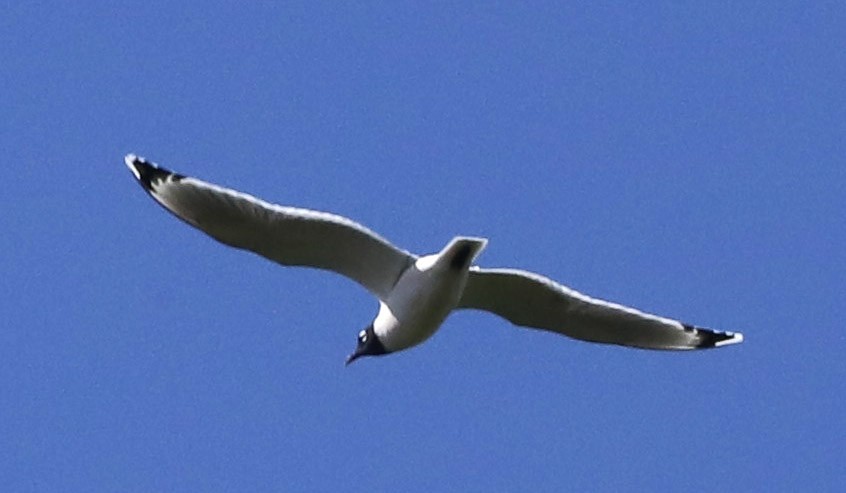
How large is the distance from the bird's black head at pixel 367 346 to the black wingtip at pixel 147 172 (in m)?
1.81

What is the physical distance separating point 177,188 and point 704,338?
373 cm

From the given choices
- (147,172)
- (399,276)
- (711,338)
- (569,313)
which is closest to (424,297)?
(399,276)

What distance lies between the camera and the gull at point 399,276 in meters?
14.0

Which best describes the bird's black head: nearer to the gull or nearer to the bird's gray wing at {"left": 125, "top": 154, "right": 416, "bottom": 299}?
the gull

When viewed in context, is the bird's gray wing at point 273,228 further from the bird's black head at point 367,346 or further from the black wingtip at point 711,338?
the black wingtip at point 711,338

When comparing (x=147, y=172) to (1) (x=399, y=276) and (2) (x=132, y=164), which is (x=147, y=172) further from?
(1) (x=399, y=276)

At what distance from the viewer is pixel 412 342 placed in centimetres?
1474

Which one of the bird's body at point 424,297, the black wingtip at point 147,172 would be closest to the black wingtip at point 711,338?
the bird's body at point 424,297

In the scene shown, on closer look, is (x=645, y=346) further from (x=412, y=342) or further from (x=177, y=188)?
(x=177, y=188)

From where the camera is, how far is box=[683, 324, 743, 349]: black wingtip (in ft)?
51.2

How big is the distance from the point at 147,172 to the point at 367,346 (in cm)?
197

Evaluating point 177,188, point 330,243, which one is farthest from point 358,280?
point 177,188

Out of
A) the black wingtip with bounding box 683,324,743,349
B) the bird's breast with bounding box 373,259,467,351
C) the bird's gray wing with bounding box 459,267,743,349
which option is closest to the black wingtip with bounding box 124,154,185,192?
the bird's breast with bounding box 373,259,467,351

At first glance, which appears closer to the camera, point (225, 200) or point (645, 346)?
point (225, 200)
